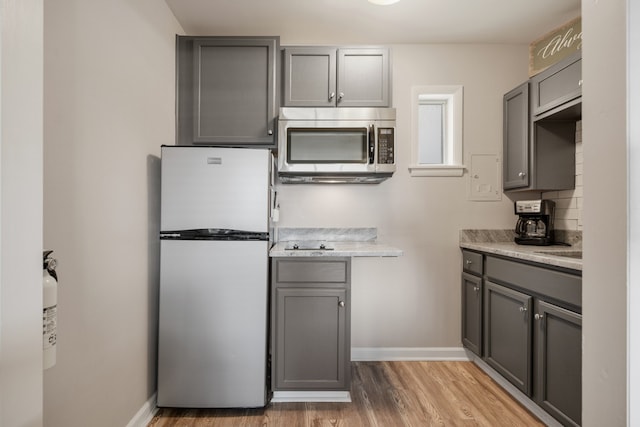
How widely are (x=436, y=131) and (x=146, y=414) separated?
294cm

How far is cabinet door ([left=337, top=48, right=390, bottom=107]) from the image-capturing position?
92.7 inches

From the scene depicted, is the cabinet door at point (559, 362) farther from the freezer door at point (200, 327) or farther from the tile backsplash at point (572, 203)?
the freezer door at point (200, 327)

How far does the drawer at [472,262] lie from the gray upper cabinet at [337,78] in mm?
1382

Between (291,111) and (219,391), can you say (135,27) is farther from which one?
(219,391)

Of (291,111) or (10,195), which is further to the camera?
(291,111)

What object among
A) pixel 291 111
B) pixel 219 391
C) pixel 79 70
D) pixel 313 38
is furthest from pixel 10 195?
pixel 313 38

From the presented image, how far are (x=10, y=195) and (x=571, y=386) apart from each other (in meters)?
2.25

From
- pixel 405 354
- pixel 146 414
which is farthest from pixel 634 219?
pixel 146 414

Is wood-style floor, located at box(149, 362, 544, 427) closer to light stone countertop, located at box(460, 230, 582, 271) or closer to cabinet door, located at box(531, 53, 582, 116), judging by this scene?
light stone countertop, located at box(460, 230, 582, 271)

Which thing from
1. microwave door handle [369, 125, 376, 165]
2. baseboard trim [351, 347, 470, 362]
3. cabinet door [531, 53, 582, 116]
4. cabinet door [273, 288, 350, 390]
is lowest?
baseboard trim [351, 347, 470, 362]

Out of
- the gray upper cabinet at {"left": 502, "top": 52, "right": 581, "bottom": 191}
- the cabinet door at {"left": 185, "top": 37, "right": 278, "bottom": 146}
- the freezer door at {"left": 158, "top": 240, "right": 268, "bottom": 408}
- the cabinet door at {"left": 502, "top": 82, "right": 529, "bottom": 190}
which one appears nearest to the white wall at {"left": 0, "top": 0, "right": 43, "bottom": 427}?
the freezer door at {"left": 158, "top": 240, "right": 268, "bottom": 408}

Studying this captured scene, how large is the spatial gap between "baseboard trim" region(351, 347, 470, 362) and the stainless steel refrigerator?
1035 millimetres

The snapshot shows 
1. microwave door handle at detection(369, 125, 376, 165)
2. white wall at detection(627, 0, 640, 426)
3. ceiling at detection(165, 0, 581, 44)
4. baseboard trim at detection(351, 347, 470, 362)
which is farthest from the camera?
baseboard trim at detection(351, 347, 470, 362)

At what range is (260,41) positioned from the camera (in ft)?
7.59
